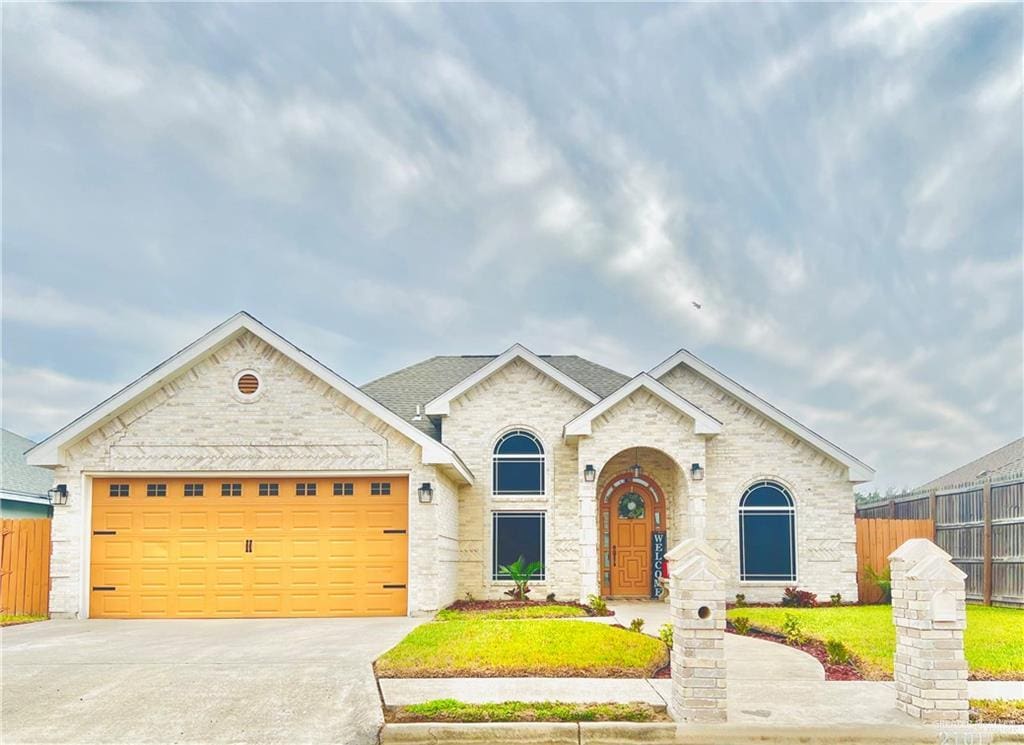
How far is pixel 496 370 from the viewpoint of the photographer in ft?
64.4

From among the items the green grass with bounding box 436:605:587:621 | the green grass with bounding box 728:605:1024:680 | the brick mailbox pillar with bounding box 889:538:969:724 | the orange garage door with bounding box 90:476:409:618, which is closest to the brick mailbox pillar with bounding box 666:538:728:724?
the brick mailbox pillar with bounding box 889:538:969:724

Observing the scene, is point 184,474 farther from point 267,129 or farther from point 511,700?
point 511,700

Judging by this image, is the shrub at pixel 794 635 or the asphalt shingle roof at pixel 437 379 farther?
the asphalt shingle roof at pixel 437 379

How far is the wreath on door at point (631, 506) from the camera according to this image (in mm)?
19969

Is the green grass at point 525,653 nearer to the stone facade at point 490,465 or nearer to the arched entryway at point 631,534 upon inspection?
the stone facade at point 490,465

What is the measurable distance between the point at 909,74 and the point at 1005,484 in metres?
7.81

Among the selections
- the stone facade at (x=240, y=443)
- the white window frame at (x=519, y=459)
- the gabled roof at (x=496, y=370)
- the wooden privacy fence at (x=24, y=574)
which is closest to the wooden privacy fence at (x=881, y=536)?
the gabled roof at (x=496, y=370)

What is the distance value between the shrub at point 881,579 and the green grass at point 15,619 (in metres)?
16.2

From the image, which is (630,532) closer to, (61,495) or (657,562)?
(657,562)

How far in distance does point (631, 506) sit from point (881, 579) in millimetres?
5433

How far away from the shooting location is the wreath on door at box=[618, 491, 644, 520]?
1997cm

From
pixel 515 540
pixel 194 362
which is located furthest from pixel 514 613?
pixel 194 362

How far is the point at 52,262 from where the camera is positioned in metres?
20.4

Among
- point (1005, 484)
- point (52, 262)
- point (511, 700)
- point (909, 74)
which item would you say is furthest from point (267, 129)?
point (1005, 484)
